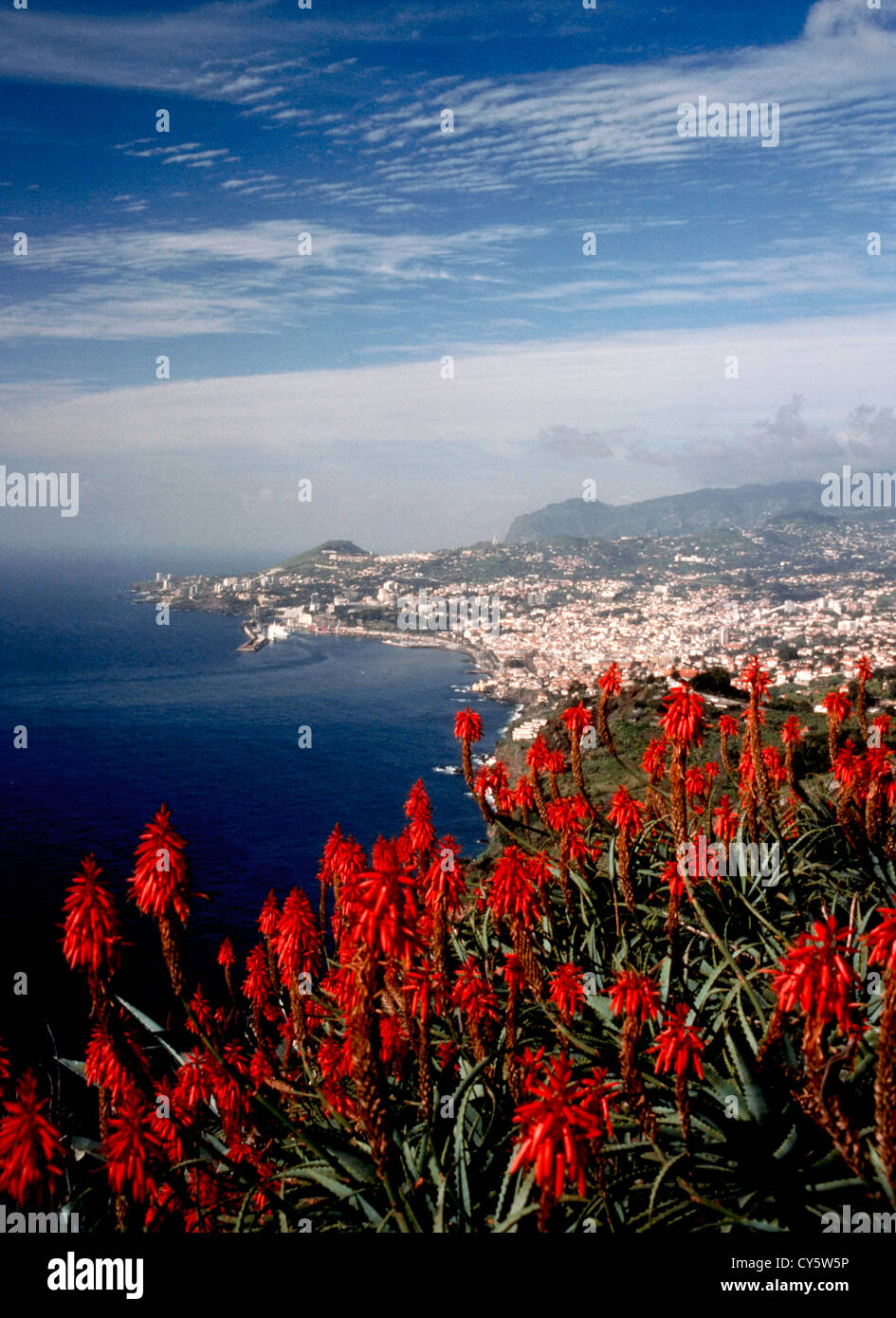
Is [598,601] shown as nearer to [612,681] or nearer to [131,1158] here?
[612,681]

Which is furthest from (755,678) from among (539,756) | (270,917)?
(270,917)

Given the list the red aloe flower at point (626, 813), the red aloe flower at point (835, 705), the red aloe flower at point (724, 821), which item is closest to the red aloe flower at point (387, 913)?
the red aloe flower at point (626, 813)

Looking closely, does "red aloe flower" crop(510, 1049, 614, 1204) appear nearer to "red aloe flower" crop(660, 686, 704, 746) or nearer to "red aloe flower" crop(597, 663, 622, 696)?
"red aloe flower" crop(660, 686, 704, 746)

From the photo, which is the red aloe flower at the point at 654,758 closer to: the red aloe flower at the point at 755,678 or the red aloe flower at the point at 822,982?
the red aloe flower at the point at 755,678

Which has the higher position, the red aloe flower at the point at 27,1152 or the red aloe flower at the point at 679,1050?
the red aloe flower at the point at 679,1050

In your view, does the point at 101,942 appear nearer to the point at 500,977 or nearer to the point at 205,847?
the point at 500,977

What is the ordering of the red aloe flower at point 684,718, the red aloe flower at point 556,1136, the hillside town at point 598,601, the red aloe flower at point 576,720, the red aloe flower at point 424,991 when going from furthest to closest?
1. the hillside town at point 598,601
2. the red aloe flower at point 576,720
3. the red aloe flower at point 684,718
4. the red aloe flower at point 424,991
5. the red aloe flower at point 556,1136
